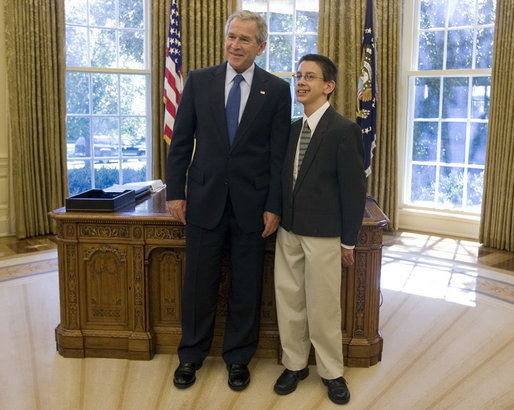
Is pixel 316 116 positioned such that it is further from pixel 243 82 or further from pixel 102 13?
pixel 102 13

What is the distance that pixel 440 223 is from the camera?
20.5ft

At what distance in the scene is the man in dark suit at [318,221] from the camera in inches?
95.4

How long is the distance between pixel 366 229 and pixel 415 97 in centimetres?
411

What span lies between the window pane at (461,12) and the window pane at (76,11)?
13.4 feet

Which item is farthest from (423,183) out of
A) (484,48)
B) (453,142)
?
(484,48)

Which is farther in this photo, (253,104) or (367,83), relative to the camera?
(367,83)

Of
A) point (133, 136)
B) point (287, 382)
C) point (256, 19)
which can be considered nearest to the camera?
point (256, 19)

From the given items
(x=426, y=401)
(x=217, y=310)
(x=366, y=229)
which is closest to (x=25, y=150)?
(x=217, y=310)

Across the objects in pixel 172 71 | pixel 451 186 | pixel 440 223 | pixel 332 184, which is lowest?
pixel 440 223

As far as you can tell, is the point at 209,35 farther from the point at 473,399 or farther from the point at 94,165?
the point at 473,399

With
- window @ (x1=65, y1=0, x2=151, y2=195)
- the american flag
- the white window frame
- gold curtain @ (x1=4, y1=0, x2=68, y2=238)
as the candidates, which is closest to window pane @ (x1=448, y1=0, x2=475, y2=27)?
the white window frame

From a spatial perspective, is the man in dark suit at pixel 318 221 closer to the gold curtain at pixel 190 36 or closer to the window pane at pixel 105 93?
the gold curtain at pixel 190 36

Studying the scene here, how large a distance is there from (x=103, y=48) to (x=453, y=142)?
13.5 feet

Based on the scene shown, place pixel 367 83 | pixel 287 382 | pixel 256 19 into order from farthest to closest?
pixel 367 83 < pixel 287 382 < pixel 256 19
